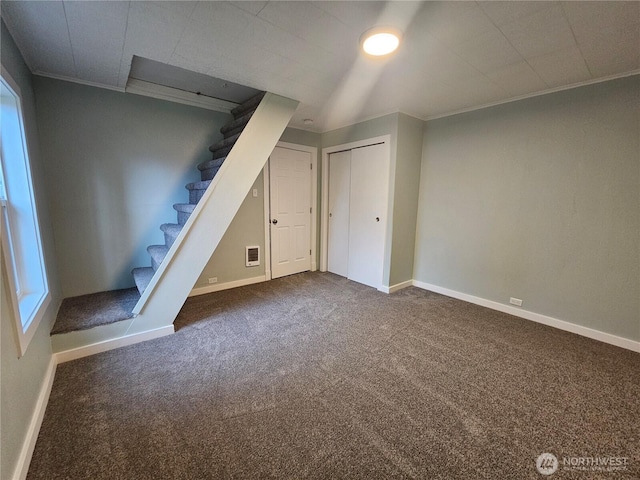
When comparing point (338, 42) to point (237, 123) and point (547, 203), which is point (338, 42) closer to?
point (237, 123)

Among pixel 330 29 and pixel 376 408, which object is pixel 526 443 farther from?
pixel 330 29

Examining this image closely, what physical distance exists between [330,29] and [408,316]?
258 cm

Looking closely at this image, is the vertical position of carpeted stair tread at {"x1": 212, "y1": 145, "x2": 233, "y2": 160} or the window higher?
carpeted stair tread at {"x1": 212, "y1": 145, "x2": 233, "y2": 160}

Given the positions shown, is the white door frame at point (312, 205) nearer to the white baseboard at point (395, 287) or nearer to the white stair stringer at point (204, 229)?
the white stair stringer at point (204, 229)

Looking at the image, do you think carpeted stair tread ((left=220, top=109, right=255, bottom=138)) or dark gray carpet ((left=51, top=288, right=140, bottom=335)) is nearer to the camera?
dark gray carpet ((left=51, top=288, right=140, bottom=335))

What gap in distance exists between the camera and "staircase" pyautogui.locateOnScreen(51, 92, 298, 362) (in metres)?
2.19

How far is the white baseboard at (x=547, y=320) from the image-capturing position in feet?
7.51

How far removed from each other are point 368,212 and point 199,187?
2130 millimetres

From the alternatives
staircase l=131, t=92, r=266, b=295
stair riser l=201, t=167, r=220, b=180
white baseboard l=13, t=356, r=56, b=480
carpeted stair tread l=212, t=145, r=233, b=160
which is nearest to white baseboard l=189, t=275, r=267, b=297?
staircase l=131, t=92, r=266, b=295

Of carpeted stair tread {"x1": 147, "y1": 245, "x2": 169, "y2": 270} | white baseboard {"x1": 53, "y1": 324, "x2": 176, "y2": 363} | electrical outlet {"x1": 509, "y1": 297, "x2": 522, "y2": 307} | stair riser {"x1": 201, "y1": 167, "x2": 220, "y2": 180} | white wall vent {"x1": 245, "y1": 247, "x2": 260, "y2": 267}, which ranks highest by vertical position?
stair riser {"x1": 201, "y1": 167, "x2": 220, "y2": 180}

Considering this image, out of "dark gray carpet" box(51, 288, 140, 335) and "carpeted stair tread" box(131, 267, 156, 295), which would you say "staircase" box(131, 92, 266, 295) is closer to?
"carpeted stair tread" box(131, 267, 156, 295)

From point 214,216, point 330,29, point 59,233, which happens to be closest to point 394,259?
point 214,216

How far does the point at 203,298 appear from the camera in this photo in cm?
326

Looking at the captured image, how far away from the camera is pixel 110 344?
7.18 ft
